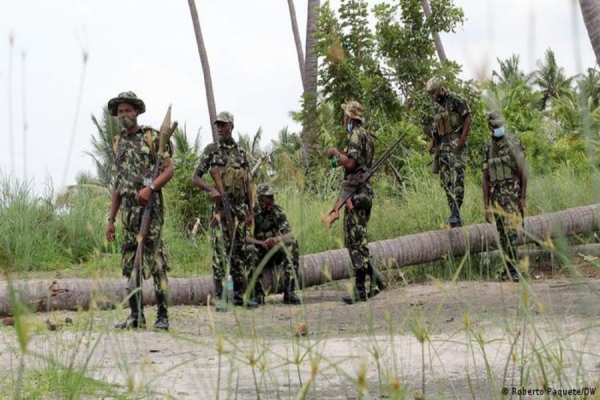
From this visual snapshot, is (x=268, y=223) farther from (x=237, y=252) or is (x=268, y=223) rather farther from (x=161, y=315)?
(x=161, y=315)

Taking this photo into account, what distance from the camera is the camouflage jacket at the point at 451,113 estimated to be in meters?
9.94

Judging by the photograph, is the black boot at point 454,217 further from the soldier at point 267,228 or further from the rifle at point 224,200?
the rifle at point 224,200

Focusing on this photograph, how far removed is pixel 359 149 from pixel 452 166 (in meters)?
1.62

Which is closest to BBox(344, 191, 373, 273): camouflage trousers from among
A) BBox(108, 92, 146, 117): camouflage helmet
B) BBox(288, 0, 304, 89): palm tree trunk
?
BBox(108, 92, 146, 117): camouflage helmet

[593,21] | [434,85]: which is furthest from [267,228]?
[593,21]

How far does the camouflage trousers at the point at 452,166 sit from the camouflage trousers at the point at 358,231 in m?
1.44

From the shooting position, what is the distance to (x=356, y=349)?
17.6ft

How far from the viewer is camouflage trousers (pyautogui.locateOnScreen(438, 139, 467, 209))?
10039 mm

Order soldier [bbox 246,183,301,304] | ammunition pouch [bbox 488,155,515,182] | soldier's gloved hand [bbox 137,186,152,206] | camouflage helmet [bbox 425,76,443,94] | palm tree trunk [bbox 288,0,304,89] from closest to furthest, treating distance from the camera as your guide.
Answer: soldier's gloved hand [bbox 137,186,152,206]
ammunition pouch [bbox 488,155,515,182]
soldier [bbox 246,183,301,304]
camouflage helmet [bbox 425,76,443,94]
palm tree trunk [bbox 288,0,304,89]

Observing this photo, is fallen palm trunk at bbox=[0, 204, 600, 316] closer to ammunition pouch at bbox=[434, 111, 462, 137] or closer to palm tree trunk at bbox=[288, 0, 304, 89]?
ammunition pouch at bbox=[434, 111, 462, 137]

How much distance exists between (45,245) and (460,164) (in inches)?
203

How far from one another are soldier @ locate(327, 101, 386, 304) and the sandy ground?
1.31 feet

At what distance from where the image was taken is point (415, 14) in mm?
14391

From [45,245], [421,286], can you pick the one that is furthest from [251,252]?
[45,245]
